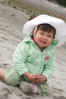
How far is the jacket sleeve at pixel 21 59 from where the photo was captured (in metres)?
4.26

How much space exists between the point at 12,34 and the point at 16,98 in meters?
4.22

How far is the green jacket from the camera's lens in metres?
4.28

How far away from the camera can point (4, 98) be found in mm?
3943

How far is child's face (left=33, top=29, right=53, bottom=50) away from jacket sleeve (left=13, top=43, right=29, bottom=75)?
141mm

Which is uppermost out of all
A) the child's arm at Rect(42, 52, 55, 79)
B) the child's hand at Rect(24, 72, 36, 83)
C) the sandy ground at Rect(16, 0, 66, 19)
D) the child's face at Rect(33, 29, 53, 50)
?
the sandy ground at Rect(16, 0, 66, 19)

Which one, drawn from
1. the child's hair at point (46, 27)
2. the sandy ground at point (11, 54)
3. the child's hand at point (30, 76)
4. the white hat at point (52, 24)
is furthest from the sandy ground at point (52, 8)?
Result: the child's hand at point (30, 76)

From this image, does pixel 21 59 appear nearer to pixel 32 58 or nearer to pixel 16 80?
pixel 32 58

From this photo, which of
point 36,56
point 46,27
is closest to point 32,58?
point 36,56

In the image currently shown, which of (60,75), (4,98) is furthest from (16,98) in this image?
(60,75)

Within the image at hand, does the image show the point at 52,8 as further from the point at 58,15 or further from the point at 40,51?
the point at 40,51

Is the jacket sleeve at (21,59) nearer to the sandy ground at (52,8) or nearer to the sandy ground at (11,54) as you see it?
the sandy ground at (11,54)

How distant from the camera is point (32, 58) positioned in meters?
4.34

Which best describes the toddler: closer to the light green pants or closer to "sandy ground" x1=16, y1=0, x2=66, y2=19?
the light green pants

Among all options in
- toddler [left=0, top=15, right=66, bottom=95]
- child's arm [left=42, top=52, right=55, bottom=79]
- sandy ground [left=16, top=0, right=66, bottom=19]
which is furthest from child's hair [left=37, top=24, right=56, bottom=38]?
sandy ground [left=16, top=0, right=66, bottom=19]
